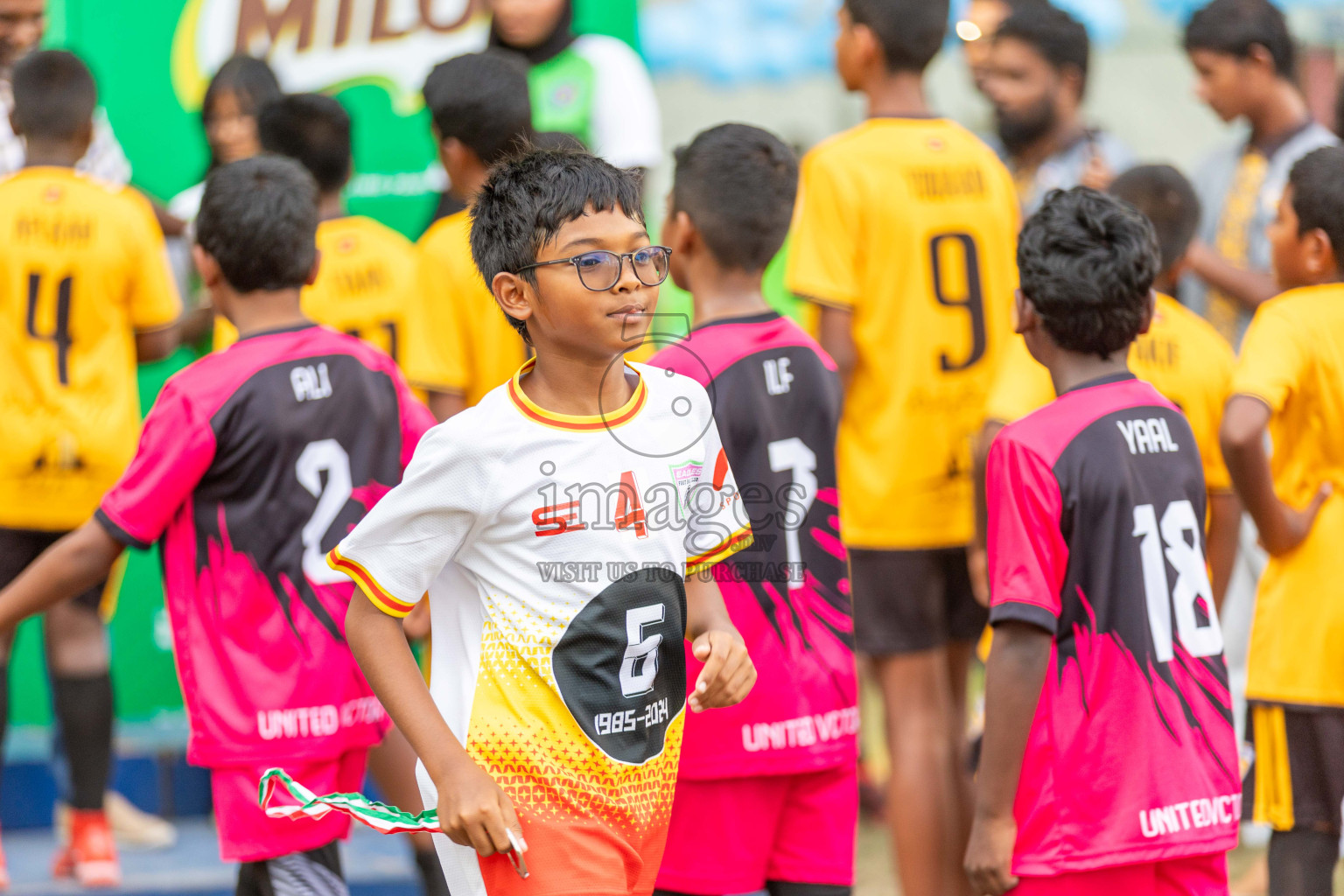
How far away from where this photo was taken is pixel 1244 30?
4852mm

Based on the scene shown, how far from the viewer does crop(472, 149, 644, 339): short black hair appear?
7.69 ft

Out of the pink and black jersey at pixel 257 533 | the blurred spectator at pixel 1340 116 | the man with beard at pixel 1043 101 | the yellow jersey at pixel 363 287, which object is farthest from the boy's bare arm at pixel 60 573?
the blurred spectator at pixel 1340 116

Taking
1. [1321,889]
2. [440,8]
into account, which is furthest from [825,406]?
[440,8]

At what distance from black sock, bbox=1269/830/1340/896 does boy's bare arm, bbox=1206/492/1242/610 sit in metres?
0.58

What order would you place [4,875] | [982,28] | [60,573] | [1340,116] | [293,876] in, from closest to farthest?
[60,573]
[293,876]
[4,875]
[1340,116]
[982,28]

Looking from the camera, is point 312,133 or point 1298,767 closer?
point 1298,767

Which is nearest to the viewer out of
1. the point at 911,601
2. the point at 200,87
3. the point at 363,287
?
the point at 911,601

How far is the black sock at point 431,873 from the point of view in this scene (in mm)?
3744

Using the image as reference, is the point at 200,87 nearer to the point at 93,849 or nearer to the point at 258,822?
the point at 93,849

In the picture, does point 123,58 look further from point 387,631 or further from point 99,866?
point 387,631

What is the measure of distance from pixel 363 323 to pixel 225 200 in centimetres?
134

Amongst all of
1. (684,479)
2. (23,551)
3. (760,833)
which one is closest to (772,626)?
(760,833)

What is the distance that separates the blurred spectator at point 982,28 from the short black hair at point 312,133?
7.47ft

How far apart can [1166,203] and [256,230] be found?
2.21 meters
